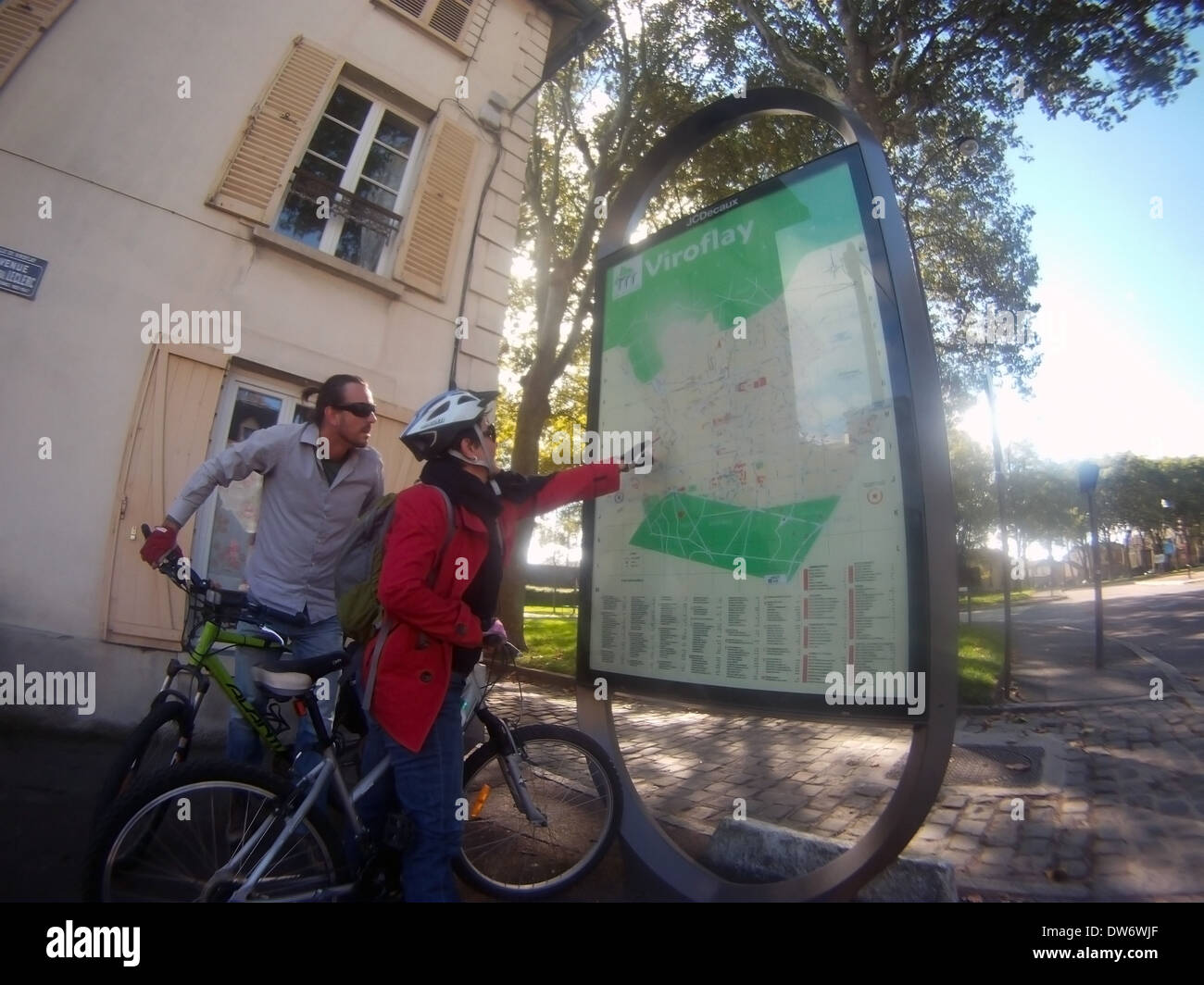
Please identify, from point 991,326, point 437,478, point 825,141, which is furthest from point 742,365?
point 991,326

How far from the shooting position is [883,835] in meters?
1.93

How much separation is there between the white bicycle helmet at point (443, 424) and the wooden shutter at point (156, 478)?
11.7ft

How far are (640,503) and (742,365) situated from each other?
711 mm

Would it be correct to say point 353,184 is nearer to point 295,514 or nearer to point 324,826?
point 295,514

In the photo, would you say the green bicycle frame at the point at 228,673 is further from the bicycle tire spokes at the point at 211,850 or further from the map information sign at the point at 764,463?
the map information sign at the point at 764,463

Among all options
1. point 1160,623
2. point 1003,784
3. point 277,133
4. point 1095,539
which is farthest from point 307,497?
point 1160,623

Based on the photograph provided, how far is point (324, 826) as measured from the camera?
217 centimetres

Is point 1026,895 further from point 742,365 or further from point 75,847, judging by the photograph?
point 75,847

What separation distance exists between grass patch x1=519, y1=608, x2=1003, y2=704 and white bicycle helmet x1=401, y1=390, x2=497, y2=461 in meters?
3.37

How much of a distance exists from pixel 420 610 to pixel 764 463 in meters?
1.27

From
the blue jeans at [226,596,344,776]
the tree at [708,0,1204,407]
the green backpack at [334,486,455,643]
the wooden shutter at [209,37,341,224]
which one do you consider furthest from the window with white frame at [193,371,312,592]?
the tree at [708,0,1204,407]

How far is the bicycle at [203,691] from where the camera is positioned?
100 inches

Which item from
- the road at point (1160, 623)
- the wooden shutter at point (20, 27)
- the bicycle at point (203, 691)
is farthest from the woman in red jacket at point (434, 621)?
the road at point (1160, 623)

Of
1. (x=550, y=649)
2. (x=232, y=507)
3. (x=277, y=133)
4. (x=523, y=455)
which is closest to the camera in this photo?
(x=232, y=507)
